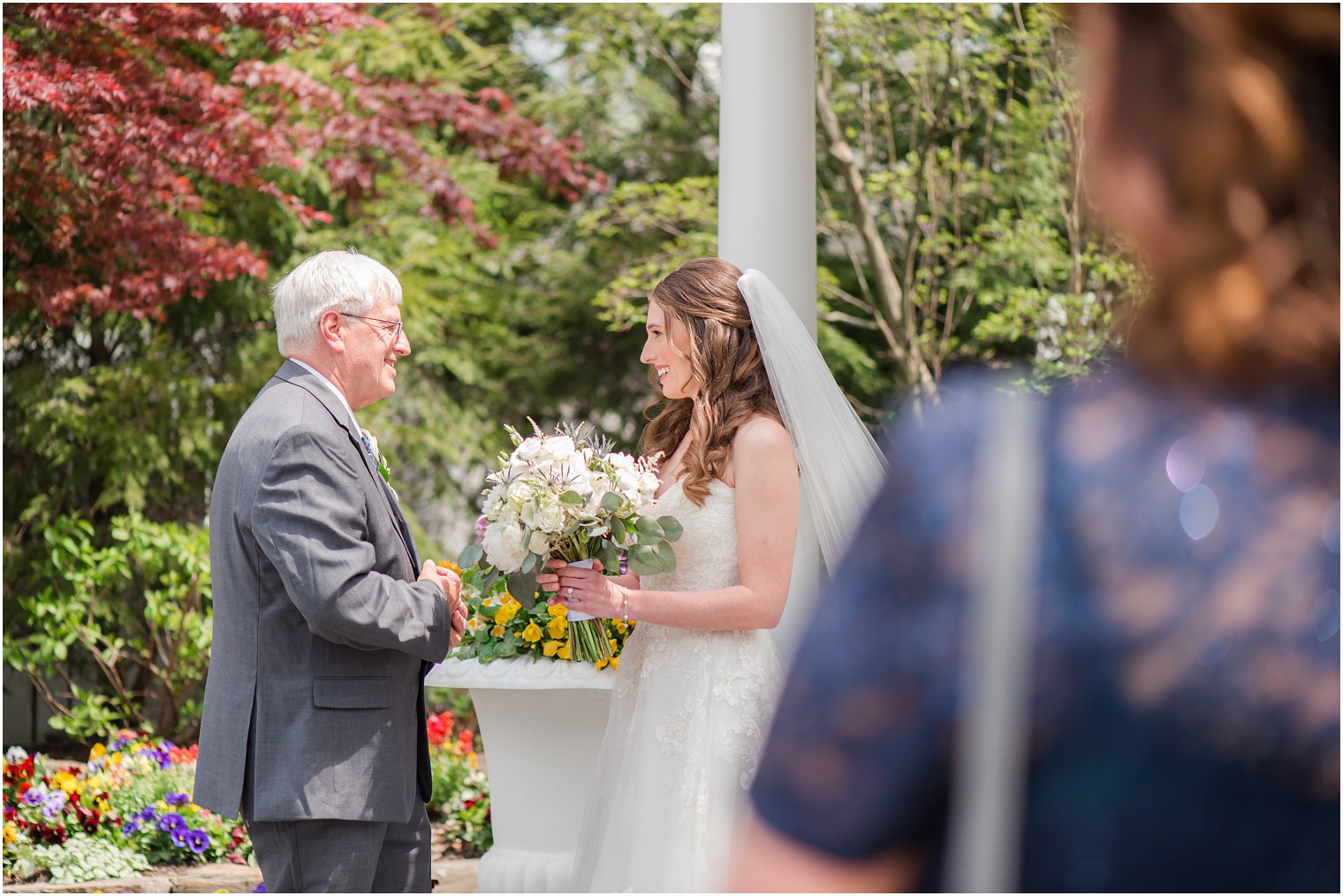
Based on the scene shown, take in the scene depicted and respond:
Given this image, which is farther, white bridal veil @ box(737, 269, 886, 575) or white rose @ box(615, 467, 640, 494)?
white bridal veil @ box(737, 269, 886, 575)

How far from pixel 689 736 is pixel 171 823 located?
3.26m

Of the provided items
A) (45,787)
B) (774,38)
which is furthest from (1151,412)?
(45,787)

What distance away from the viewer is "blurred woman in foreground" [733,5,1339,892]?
79 cm

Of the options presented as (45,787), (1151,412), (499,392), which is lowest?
(45,787)

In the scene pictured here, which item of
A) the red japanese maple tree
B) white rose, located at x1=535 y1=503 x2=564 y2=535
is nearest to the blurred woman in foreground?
white rose, located at x1=535 y1=503 x2=564 y2=535

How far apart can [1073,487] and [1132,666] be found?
12 centimetres

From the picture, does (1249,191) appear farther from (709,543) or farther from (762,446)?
(709,543)

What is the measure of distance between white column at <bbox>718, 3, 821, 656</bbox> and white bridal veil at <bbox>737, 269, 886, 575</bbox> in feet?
3.03

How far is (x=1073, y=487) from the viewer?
2.65 ft

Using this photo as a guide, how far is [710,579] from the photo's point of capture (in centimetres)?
338

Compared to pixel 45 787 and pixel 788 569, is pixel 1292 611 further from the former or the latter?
pixel 45 787

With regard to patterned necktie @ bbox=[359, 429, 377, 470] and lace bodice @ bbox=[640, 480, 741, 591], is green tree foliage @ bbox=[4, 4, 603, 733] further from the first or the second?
lace bodice @ bbox=[640, 480, 741, 591]

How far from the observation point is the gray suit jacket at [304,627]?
112 inches

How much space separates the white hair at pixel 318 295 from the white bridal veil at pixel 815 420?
1.05 m
